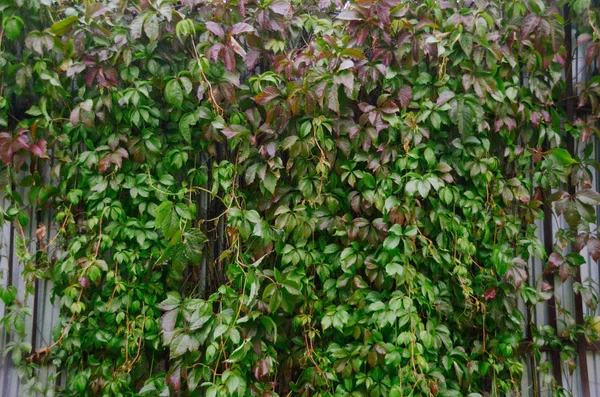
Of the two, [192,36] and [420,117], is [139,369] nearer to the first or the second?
[192,36]

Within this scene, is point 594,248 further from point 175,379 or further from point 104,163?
point 104,163

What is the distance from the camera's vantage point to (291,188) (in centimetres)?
241

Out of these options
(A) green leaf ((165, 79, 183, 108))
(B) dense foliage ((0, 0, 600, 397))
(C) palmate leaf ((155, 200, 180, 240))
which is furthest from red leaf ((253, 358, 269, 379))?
(A) green leaf ((165, 79, 183, 108))

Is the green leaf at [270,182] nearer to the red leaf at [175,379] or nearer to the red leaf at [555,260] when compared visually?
the red leaf at [175,379]

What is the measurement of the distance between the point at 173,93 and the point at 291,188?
25.8 inches

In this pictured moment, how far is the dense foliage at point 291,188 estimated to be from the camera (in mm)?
2289

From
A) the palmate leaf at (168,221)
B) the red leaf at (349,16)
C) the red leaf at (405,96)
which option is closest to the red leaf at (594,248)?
the red leaf at (405,96)

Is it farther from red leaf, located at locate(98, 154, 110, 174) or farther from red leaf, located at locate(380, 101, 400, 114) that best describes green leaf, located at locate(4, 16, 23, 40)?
red leaf, located at locate(380, 101, 400, 114)

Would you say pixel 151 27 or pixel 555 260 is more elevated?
pixel 151 27

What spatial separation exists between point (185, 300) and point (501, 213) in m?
1.46

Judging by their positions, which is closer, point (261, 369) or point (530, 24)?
point (261, 369)

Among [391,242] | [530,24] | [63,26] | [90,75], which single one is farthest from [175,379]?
[530,24]

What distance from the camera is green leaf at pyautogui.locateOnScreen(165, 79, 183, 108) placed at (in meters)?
2.32

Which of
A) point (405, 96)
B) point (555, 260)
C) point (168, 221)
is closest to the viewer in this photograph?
point (168, 221)
